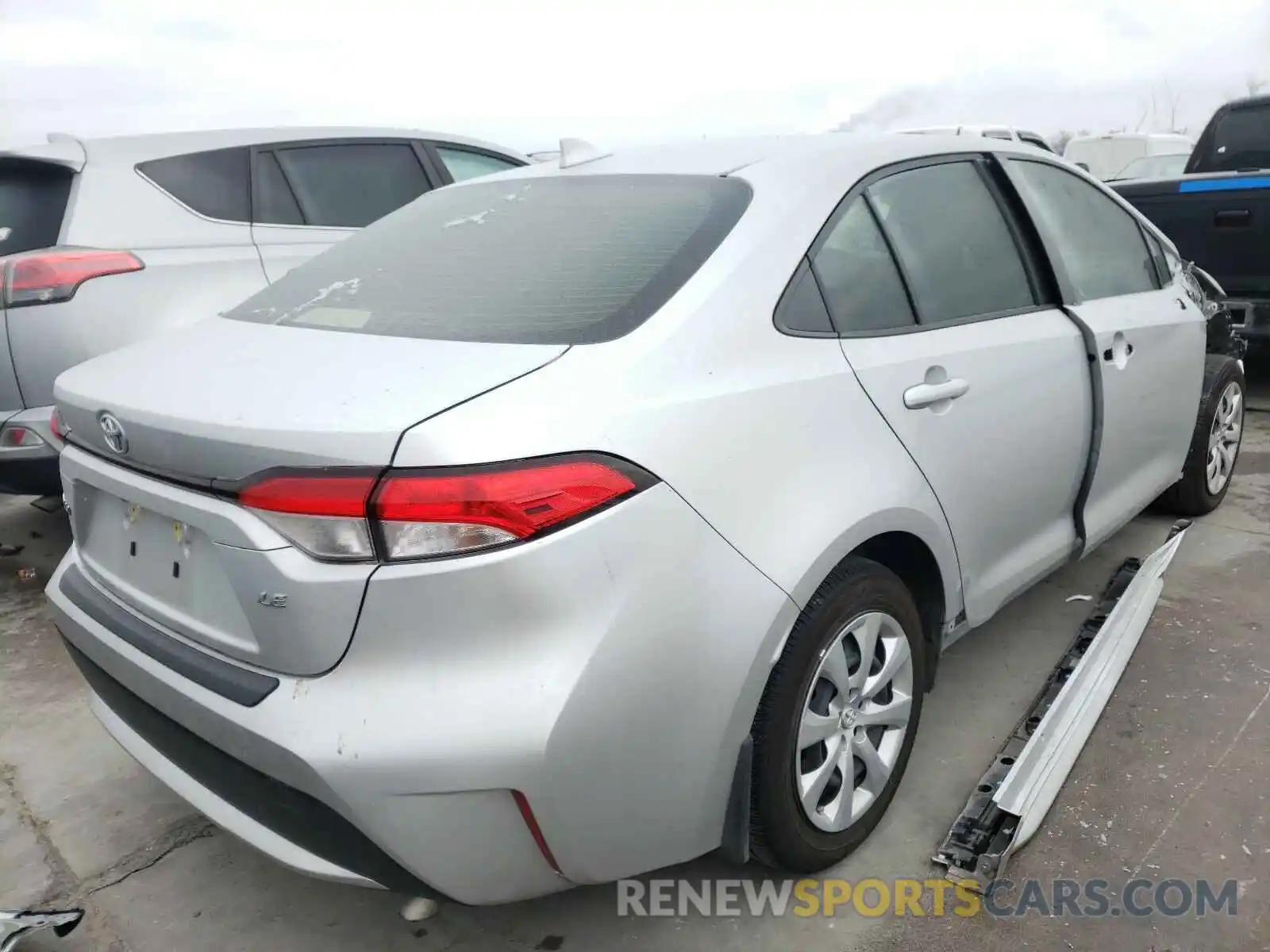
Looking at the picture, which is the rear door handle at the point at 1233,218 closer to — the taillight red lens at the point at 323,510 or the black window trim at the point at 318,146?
the black window trim at the point at 318,146

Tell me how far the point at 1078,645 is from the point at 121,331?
3.34 metres

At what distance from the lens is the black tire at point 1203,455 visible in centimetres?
386

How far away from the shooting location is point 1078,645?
3002mm

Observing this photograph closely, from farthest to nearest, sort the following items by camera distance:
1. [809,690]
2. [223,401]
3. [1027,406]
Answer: [1027,406] → [809,690] → [223,401]

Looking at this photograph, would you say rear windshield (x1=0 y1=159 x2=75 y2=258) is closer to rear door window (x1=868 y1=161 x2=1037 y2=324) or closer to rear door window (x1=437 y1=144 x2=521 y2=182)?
rear door window (x1=437 y1=144 x2=521 y2=182)

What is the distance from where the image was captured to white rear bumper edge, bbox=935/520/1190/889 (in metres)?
2.16

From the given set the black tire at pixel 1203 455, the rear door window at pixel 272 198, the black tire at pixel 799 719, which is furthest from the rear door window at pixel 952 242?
the rear door window at pixel 272 198

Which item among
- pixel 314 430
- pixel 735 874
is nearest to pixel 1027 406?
pixel 735 874

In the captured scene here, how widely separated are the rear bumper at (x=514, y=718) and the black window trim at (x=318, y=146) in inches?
118

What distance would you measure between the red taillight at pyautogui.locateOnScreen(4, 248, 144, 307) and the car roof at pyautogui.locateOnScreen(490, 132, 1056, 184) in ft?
5.79

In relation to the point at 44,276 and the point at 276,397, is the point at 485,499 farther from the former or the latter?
the point at 44,276

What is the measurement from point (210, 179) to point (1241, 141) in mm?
6834

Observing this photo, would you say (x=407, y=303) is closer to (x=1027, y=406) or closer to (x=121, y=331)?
(x=1027, y=406)

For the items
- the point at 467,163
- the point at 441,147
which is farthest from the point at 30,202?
the point at 467,163
